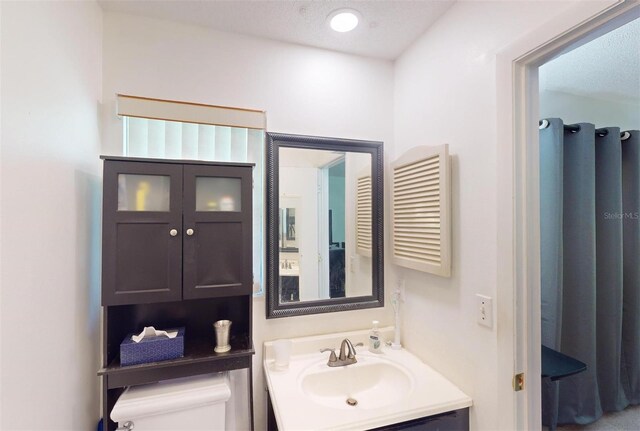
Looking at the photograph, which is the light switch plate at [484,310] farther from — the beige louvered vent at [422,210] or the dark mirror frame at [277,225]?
the dark mirror frame at [277,225]

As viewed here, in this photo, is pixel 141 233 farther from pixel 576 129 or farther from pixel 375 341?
pixel 576 129

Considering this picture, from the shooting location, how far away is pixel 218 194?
1295 millimetres

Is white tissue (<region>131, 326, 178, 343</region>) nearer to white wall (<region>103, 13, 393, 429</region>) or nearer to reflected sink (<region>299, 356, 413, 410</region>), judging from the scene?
white wall (<region>103, 13, 393, 429</region>)

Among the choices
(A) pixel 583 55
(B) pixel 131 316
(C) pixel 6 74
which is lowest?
(B) pixel 131 316

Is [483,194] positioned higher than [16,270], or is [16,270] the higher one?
[483,194]

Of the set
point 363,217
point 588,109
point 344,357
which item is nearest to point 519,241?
point 363,217

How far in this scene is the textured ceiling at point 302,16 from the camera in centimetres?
133

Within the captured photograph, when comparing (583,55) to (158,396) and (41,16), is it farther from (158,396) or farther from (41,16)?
(158,396)

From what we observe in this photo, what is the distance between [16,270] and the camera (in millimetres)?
797

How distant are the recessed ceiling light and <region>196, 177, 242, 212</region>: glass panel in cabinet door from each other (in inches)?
35.4

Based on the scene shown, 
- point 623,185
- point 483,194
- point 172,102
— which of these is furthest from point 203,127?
point 623,185

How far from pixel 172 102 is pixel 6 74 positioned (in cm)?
67

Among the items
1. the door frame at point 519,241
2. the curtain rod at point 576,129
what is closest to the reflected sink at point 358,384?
the door frame at point 519,241

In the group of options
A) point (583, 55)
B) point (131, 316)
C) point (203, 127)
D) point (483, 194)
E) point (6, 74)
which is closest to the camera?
point (6, 74)
